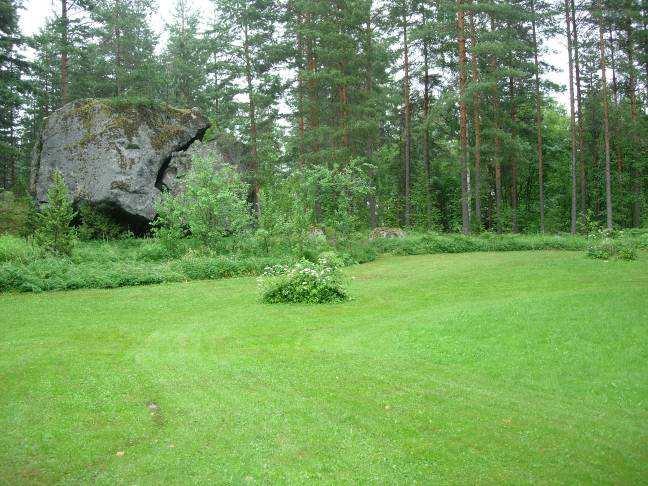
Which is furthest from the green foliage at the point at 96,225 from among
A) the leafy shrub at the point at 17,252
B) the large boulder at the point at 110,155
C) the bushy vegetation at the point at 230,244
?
the leafy shrub at the point at 17,252

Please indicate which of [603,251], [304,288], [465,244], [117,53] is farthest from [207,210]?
[117,53]

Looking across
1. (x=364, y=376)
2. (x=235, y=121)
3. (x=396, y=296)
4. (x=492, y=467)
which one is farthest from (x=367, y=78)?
(x=492, y=467)

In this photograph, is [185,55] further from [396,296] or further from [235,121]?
[396,296]

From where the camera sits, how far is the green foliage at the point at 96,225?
74.6 feet

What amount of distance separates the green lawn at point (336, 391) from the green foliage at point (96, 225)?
1211 cm

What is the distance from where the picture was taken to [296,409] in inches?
223

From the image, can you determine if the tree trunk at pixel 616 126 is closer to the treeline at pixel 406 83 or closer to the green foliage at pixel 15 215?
the treeline at pixel 406 83

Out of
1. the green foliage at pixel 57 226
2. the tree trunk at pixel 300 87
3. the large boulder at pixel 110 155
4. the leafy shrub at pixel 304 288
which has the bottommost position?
the leafy shrub at pixel 304 288

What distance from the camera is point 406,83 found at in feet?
98.0

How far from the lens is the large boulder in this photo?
23062mm

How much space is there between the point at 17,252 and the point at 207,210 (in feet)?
20.7

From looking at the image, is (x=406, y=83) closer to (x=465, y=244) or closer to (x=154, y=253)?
(x=465, y=244)

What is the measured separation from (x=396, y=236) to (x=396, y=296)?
13.8 meters

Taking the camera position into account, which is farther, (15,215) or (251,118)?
(251,118)
